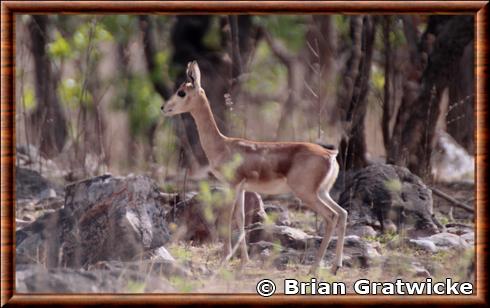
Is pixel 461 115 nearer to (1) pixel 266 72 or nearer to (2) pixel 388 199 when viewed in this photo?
(2) pixel 388 199

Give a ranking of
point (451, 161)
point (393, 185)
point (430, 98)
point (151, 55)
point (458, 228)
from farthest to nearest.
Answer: point (151, 55)
point (451, 161)
point (430, 98)
point (458, 228)
point (393, 185)

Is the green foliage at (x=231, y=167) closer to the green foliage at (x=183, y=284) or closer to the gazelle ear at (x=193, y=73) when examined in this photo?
the gazelle ear at (x=193, y=73)

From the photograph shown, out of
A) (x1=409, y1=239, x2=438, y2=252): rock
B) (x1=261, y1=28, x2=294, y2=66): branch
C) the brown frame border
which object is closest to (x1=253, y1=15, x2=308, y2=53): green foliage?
(x1=261, y1=28, x2=294, y2=66): branch

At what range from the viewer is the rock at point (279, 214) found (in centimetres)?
911

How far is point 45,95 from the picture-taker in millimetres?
12977

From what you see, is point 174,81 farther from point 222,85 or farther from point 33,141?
point 33,141

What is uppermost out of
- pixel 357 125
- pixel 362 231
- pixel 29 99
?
pixel 29 99

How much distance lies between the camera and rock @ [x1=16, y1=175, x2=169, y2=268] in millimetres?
7590

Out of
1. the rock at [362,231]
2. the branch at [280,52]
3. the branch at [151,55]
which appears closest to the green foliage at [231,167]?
the rock at [362,231]

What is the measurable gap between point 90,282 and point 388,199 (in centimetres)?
357

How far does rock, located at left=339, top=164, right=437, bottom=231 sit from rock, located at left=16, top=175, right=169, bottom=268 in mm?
2145

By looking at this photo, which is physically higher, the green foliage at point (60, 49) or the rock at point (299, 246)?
the green foliage at point (60, 49)

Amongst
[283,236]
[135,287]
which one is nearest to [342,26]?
[283,236]

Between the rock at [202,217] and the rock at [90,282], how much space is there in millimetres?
1619
